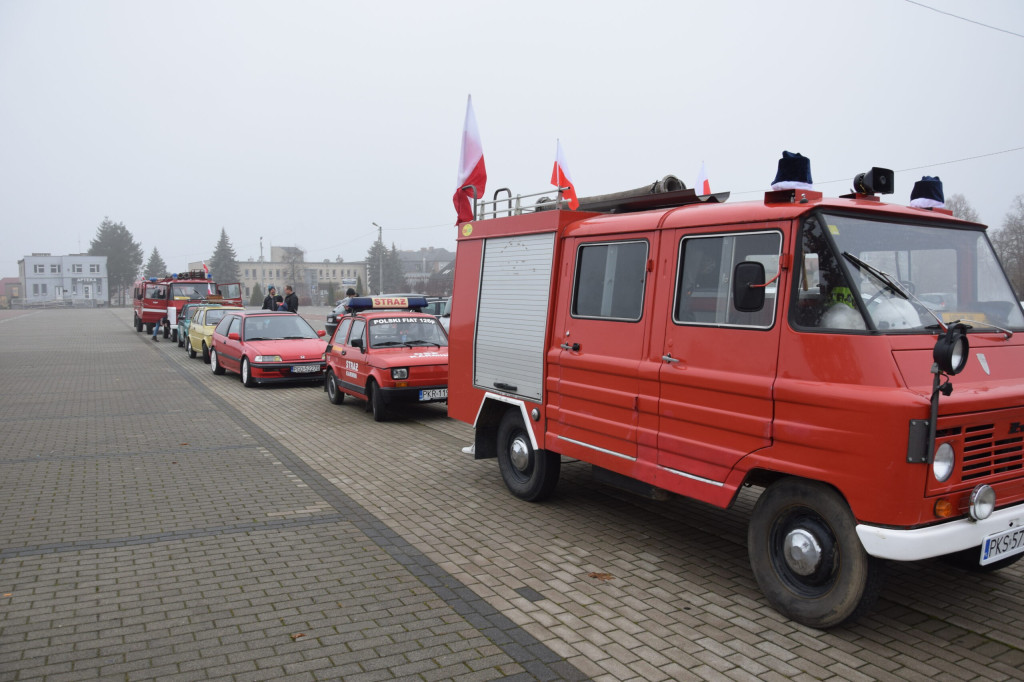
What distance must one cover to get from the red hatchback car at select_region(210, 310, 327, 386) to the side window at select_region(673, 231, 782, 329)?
12054 millimetres

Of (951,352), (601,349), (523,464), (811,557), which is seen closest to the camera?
(951,352)

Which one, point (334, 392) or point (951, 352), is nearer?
point (951, 352)

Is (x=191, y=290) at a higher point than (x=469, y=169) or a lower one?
lower

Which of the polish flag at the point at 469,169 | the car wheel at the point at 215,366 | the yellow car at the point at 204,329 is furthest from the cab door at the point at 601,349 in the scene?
the yellow car at the point at 204,329

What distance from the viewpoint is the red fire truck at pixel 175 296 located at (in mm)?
30906

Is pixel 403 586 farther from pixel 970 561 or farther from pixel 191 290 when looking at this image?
pixel 191 290

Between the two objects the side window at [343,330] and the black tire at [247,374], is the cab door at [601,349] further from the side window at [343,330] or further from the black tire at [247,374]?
the black tire at [247,374]

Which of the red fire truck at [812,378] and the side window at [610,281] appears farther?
the side window at [610,281]

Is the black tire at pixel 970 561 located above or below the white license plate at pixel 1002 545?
below

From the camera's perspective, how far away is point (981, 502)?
13.3 feet

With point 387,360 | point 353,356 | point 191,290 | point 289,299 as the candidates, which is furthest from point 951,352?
point 191,290

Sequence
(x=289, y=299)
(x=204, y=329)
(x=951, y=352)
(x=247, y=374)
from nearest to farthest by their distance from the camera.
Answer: (x=951, y=352) < (x=247, y=374) < (x=204, y=329) < (x=289, y=299)

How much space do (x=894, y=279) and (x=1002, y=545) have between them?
1620 millimetres

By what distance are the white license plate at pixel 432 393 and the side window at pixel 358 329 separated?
5.74 feet
